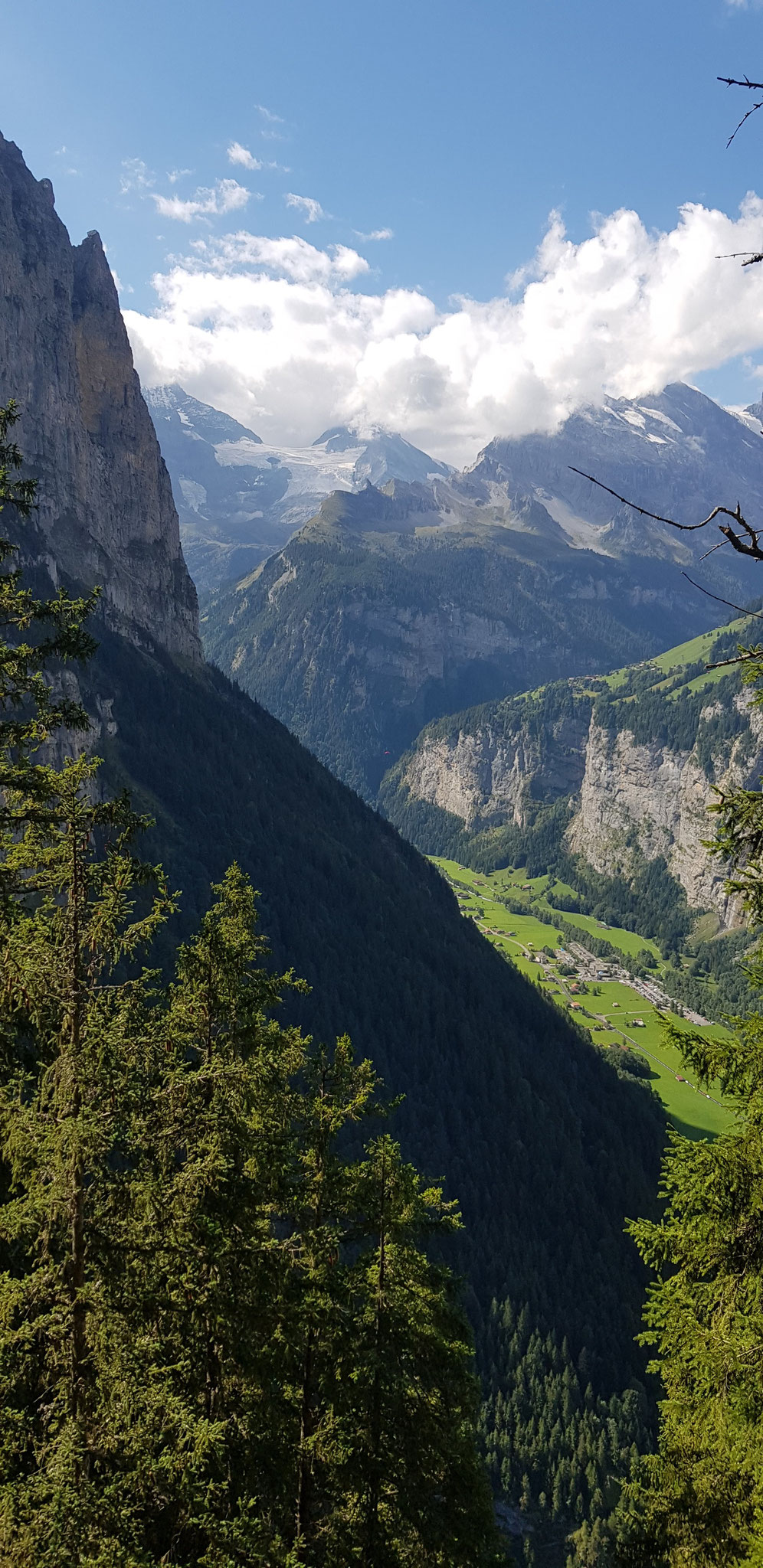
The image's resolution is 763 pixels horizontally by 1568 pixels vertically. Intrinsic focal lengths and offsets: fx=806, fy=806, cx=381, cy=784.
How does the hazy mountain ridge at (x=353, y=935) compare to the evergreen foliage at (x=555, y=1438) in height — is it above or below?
above

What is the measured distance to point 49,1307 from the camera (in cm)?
1213

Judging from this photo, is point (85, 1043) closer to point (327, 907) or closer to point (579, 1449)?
point (579, 1449)

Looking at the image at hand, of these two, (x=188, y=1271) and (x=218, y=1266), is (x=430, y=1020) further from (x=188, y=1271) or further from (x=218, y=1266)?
(x=188, y=1271)

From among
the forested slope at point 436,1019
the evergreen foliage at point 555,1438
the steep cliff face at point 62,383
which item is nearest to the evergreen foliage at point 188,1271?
the evergreen foliage at point 555,1438

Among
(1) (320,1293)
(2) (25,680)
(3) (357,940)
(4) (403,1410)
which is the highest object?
(3) (357,940)

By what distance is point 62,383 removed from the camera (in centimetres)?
17650

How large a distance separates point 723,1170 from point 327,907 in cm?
16028

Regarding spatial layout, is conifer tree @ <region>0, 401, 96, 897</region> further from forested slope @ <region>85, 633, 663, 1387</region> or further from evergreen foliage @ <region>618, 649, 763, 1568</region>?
forested slope @ <region>85, 633, 663, 1387</region>

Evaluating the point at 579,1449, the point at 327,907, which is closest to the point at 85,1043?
the point at 579,1449

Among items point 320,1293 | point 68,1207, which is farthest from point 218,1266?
point 320,1293

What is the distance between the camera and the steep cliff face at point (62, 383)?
541 feet

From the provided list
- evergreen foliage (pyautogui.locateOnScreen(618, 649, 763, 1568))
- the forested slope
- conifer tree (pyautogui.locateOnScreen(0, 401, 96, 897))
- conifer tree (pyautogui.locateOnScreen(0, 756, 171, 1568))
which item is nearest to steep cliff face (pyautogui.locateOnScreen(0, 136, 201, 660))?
the forested slope

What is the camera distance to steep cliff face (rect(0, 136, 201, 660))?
6486 inches

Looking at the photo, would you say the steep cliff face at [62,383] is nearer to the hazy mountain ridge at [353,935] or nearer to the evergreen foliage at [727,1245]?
the hazy mountain ridge at [353,935]
